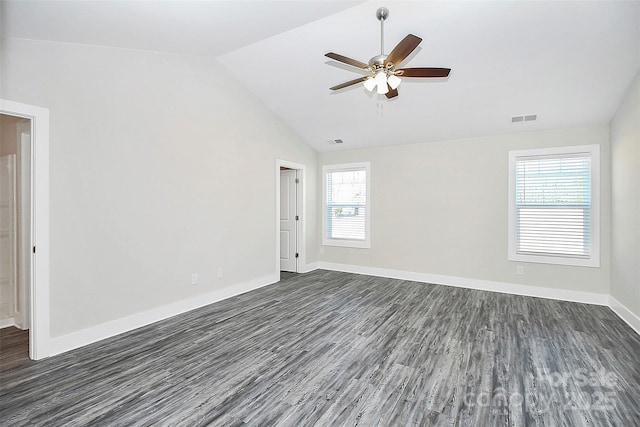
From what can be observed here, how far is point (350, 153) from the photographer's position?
20.7ft

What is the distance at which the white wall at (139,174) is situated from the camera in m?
2.83

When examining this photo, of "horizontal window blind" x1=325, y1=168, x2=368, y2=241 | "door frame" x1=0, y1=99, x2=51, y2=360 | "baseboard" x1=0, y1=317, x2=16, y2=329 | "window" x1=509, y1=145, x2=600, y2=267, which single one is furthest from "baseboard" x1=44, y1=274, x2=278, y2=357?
"window" x1=509, y1=145, x2=600, y2=267

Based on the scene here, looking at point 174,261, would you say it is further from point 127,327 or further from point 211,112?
point 211,112

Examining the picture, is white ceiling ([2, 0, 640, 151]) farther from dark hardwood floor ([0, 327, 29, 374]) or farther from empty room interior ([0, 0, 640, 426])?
dark hardwood floor ([0, 327, 29, 374])

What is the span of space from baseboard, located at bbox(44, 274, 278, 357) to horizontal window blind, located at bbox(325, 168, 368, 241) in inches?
92.1

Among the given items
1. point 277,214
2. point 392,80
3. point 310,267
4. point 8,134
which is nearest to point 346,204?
point 310,267

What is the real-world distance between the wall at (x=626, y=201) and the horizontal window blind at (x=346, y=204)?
143 inches

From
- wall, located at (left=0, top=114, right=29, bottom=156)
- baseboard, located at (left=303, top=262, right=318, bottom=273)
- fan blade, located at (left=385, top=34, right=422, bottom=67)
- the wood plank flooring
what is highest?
fan blade, located at (left=385, top=34, right=422, bottom=67)

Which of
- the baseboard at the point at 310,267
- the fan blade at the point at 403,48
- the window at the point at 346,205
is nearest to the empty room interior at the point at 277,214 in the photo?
the fan blade at the point at 403,48

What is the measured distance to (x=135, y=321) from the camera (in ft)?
11.2

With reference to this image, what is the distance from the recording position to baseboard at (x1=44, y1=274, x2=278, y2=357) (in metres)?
2.87

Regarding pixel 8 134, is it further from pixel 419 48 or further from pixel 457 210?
pixel 457 210

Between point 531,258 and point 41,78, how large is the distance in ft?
20.6

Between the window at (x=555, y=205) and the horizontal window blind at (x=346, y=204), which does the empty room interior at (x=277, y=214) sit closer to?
the window at (x=555, y=205)
